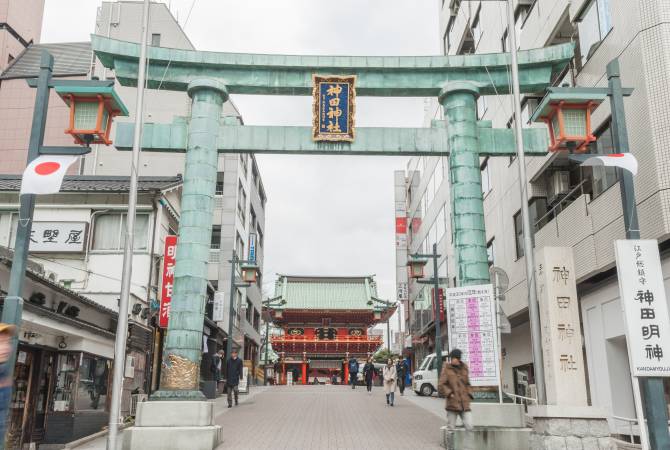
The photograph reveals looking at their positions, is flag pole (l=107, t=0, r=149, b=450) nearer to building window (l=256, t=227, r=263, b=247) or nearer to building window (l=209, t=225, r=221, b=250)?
building window (l=209, t=225, r=221, b=250)

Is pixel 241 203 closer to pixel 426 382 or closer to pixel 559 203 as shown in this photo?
pixel 426 382

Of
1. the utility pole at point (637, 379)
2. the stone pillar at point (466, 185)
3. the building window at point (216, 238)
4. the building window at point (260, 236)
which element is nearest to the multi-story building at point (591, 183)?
the stone pillar at point (466, 185)

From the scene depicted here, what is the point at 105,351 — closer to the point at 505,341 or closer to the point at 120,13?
the point at 505,341

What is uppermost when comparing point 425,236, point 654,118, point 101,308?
point 425,236

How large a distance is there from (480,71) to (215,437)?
34.8 feet

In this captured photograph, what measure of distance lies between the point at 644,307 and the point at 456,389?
11.7ft

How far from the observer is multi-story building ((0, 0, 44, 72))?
37.7 metres

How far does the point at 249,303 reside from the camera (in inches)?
1809

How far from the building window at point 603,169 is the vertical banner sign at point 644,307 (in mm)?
5985

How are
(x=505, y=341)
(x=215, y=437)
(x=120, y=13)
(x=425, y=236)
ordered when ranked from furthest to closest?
(x=425, y=236)
(x=120, y=13)
(x=505, y=341)
(x=215, y=437)

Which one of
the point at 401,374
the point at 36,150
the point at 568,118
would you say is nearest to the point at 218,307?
the point at 401,374

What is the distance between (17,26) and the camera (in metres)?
39.2

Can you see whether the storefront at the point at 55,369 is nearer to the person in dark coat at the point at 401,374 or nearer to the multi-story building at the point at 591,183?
the multi-story building at the point at 591,183

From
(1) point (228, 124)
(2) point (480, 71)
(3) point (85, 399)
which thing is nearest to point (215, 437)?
(3) point (85, 399)
